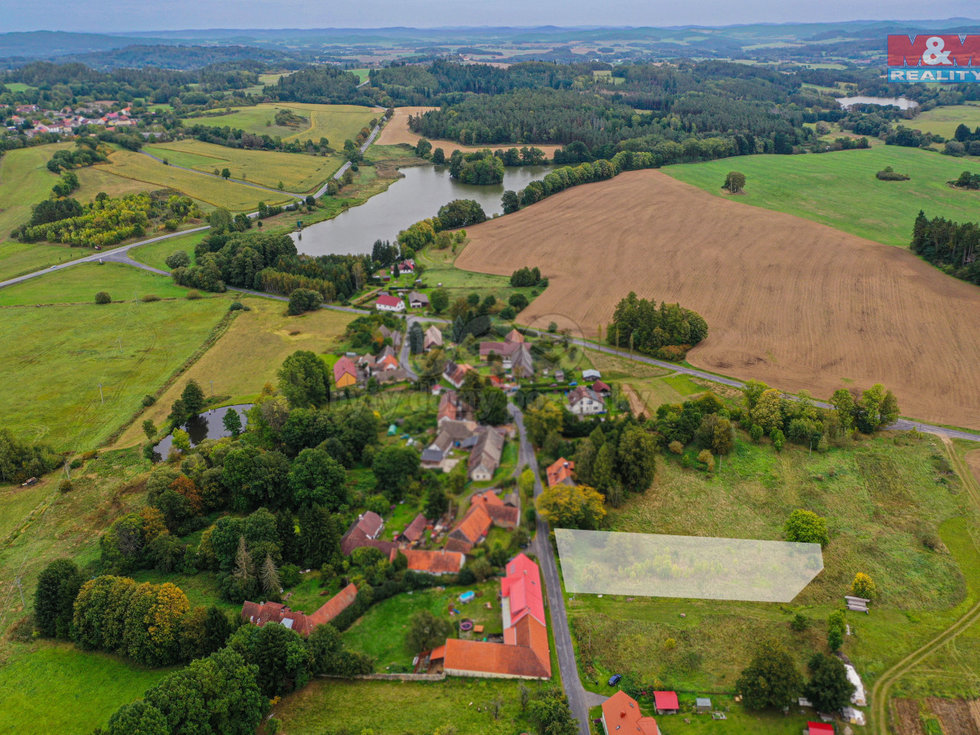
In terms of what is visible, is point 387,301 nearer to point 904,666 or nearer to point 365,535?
point 365,535

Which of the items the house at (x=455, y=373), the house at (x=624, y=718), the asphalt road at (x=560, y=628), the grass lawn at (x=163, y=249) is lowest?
the asphalt road at (x=560, y=628)

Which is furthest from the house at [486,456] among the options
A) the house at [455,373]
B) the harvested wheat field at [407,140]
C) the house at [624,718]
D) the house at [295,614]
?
the harvested wheat field at [407,140]

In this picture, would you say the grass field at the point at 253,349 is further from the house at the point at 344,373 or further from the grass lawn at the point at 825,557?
the grass lawn at the point at 825,557

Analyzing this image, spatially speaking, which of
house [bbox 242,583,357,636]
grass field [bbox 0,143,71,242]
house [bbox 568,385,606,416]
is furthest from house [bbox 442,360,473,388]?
grass field [bbox 0,143,71,242]

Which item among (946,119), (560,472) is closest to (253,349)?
(560,472)

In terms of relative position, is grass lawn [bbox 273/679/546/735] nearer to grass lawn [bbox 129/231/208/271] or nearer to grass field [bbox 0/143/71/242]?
grass lawn [bbox 129/231/208/271]

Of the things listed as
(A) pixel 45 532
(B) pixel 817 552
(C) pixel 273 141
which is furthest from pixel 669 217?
(C) pixel 273 141
